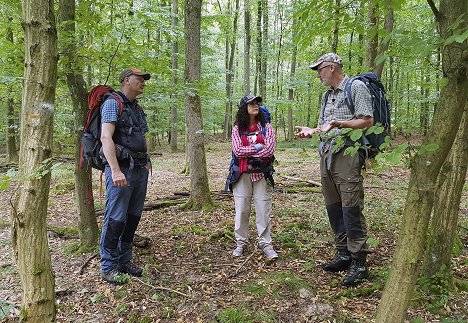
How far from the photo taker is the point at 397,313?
1814mm

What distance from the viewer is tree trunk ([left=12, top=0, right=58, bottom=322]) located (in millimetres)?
1923

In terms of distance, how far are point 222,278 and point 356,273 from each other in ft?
4.82

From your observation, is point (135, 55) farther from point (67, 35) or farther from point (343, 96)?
point (343, 96)

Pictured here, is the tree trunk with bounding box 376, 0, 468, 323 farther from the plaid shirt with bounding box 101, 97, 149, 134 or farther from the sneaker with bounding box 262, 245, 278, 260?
the plaid shirt with bounding box 101, 97, 149, 134

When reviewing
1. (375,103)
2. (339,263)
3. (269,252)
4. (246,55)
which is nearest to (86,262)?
(269,252)

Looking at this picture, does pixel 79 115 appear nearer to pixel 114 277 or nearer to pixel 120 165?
pixel 120 165

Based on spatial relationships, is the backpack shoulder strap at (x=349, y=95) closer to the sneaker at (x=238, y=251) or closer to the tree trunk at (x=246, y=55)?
the sneaker at (x=238, y=251)

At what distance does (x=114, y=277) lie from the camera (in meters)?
3.55

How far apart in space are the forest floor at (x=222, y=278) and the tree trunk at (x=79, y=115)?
0.34 metres

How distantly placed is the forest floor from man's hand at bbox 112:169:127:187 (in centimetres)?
110

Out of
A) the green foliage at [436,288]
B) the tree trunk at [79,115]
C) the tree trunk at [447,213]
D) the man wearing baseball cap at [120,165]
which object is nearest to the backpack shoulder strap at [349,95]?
the tree trunk at [447,213]

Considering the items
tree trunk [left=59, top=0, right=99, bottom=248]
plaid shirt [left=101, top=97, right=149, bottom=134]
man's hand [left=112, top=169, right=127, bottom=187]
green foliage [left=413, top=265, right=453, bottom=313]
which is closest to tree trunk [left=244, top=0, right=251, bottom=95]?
tree trunk [left=59, top=0, right=99, bottom=248]

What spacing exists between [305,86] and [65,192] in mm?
14039

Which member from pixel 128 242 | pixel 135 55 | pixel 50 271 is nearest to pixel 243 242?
pixel 128 242
